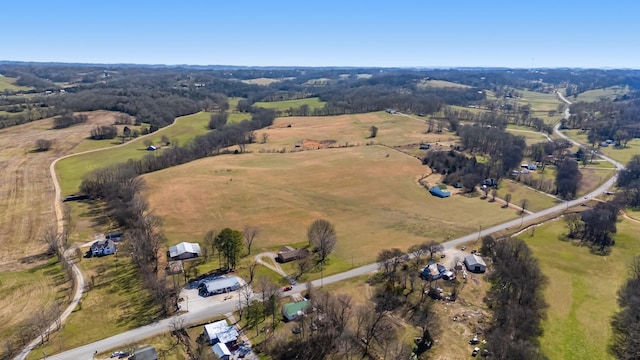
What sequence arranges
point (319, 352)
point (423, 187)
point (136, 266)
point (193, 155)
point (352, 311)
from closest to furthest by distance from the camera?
point (319, 352), point (352, 311), point (136, 266), point (423, 187), point (193, 155)

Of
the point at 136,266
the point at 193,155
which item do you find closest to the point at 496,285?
the point at 136,266

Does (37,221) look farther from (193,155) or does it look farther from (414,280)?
(414,280)

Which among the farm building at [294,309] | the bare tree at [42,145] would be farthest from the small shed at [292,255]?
→ the bare tree at [42,145]

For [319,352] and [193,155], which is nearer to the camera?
[319,352]

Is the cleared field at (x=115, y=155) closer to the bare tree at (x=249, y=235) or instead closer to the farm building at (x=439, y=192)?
the bare tree at (x=249, y=235)

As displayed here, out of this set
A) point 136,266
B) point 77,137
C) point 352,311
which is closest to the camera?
point 352,311
